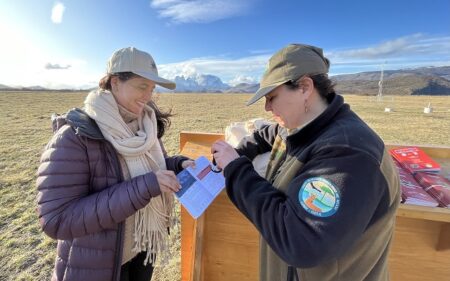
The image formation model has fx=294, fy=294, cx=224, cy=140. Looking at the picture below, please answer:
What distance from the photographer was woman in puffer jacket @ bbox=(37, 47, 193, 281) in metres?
1.50

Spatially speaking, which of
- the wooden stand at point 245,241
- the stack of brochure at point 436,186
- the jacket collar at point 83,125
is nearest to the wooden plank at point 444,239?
the wooden stand at point 245,241

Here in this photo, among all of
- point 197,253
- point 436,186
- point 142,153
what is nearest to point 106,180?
point 142,153

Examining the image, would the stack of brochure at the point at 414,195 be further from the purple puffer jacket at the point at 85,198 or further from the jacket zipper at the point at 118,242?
the jacket zipper at the point at 118,242

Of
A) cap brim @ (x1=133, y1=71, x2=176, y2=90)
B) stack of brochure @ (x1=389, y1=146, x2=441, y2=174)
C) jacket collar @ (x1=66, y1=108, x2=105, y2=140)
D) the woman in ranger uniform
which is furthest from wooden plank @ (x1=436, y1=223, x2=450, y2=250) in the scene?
jacket collar @ (x1=66, y1=108, x2=105, y2=140)

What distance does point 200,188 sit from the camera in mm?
1740

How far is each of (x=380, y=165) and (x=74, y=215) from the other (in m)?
1.42

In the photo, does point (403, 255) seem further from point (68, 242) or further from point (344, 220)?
point (68, 242)

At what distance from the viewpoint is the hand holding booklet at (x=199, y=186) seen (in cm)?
170

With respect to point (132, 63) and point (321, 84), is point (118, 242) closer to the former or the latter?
point (132, 63)

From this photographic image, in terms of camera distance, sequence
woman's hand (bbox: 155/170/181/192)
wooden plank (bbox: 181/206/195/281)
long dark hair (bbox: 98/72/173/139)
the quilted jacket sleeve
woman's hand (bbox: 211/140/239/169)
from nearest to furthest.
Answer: woman's hand (bbox: 211/140/239/169), the quilted jacket sleeve, woman's hand (bbox: 155/170/181/192), long dark hair (bbox: 98/72/173/139), wooden plank (bbox: 181/206/195/281)

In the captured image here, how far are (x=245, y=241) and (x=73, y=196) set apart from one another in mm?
1339

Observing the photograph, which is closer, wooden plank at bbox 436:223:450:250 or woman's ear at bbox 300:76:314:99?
woman's ear at bbox 300:76:314:99

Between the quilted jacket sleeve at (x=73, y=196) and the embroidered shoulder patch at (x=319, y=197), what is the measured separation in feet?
2.91

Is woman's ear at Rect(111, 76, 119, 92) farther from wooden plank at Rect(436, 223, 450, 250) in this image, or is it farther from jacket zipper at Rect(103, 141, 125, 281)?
wooden plank at Rect(436, 223, 450, 250)
